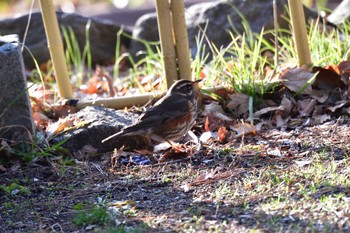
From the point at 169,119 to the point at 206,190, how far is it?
3.99 ft

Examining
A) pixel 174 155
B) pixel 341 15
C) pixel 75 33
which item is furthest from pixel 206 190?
pixel 75 33

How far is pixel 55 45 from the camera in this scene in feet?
24.0

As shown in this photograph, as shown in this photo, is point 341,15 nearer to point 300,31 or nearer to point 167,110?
point 300,31

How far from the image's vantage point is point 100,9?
55.9ft

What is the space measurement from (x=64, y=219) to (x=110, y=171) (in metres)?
1.03

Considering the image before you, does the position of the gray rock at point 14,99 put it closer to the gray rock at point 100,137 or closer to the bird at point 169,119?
the gray rock at point 100,137

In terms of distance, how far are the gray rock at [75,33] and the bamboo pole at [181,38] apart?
12.7ft

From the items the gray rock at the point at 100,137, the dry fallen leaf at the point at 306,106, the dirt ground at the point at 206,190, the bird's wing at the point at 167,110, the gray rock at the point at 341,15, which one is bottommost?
the dirt ground at the point at 206,190

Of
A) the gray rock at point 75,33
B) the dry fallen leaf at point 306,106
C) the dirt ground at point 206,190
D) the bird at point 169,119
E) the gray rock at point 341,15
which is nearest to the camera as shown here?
the dirt ground at point 206,190

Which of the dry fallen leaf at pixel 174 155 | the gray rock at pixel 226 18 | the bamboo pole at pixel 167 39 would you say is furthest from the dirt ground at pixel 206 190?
the gray rock at pixel 226 18

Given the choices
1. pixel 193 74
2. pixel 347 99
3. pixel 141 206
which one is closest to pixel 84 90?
pixel 193 74

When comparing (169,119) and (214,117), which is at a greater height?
(169,119)

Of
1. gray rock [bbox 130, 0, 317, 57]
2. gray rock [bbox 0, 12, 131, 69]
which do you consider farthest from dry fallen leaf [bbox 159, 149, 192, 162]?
gray rock [bbox 0, 12, 131, 69]

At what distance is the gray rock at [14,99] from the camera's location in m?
6.21
